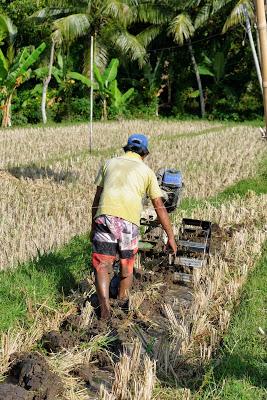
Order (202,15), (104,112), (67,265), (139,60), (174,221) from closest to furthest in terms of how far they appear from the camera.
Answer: (67,265) < (174,221) < (139,60) < (104,112) < (202,15)

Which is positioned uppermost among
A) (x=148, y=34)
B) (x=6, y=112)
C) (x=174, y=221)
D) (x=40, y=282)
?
(x=148, y=34)

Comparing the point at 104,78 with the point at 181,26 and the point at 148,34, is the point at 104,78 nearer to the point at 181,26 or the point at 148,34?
the point at 181,26

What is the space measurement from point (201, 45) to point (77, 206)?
18953mm

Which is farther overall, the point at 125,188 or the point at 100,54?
the point at 100,54

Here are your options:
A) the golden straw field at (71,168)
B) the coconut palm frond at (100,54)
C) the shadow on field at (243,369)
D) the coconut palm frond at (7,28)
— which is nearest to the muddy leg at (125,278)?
the shadow on field at (243,369)

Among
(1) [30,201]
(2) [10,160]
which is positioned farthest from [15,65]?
(1) [30,201]

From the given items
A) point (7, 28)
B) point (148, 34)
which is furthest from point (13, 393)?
point (148, 34)

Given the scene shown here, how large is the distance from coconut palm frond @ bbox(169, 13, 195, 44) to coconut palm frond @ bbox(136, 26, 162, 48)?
104cm

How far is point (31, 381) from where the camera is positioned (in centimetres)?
337

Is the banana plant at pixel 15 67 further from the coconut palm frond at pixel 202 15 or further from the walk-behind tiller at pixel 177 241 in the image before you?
the walk-behind tiller at pixel 177 241

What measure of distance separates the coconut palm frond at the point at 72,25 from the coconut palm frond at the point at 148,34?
523cm

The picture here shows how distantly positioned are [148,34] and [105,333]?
Answer: 20740mm

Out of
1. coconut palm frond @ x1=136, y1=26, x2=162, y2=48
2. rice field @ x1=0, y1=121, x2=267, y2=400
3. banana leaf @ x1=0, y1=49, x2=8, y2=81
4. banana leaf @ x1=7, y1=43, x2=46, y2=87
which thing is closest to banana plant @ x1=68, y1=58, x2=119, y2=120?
banana leaf @ x1=7, y1=43, x2=46, y2=87

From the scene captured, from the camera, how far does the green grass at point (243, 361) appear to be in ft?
11.2
